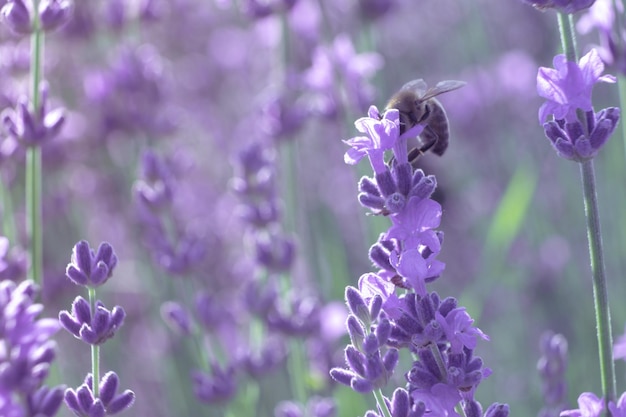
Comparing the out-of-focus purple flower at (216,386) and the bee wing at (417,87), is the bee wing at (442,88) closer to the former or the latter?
the bee wing at (417,87)

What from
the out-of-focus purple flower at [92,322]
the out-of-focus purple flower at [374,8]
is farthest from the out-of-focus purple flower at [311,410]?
the out-of-focus purple flower at [374,8]

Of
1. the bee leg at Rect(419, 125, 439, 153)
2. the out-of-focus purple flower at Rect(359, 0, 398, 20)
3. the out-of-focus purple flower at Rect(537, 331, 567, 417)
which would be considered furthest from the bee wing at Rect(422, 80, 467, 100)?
the out-of-focus purple flower at Rect(359, 0, 398, 20)

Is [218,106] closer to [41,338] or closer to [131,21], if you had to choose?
[131,21]

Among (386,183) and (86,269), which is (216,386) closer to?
(86,269)

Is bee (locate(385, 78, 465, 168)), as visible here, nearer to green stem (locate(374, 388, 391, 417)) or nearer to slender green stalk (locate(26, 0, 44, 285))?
green stem (locate(374, 388, 391, 417))

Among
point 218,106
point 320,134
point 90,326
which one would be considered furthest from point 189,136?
point 90,326

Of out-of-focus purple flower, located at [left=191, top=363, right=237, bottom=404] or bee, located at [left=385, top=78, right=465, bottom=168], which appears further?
out-of-focus purple flower, located at [left=191, top=363, right=237, bottom=404]
